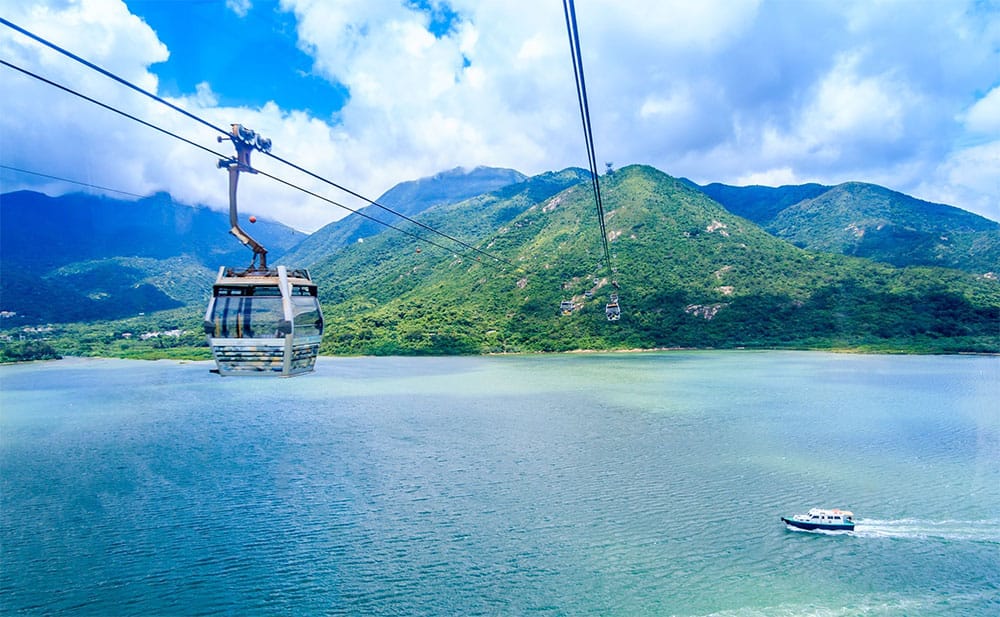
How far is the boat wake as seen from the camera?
13.8m

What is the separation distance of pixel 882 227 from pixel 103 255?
15136 centimetres

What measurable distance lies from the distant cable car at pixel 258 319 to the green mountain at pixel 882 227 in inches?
3471

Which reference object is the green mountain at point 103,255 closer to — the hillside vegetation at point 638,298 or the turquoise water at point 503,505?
the hillside vegetation at point 638,298

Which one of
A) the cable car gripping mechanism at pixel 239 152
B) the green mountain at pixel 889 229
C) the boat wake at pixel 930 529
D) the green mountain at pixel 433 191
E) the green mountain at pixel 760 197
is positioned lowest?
the boat wake at pixel 930 529

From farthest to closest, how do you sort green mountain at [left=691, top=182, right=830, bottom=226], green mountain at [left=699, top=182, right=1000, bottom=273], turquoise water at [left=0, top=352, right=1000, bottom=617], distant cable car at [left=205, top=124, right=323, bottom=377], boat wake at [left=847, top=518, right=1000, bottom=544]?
green mountain at [left=691, top=182, right=830, bottom=226] < green mountain at [left=699, top=182, right=1000, bottom=273] < boat wake at [left=847, top=518, right=1000, bottom=544] < turquoise water at [left=0, top=352, right=1000, bottom=617] < distant cable car at [left=205, top=124, right=323, bottom=377]

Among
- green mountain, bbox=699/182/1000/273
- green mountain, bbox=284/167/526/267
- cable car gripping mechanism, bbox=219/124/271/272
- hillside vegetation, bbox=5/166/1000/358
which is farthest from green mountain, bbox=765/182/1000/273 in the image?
cable car gripping mechanism, bbox=219/124/271/272

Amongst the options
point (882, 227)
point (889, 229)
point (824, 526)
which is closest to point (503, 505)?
point (824, 526)

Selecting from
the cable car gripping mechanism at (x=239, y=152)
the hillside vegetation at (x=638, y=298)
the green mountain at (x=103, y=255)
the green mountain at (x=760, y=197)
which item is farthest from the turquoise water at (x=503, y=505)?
the green mountain at (x=760, y=197)

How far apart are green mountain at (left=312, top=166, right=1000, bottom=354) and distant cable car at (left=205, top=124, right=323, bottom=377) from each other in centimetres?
5322

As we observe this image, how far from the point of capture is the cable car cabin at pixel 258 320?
7.46 meters

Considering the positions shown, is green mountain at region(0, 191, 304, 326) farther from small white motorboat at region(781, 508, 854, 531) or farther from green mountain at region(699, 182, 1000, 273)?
green mountain at region(699, 182, 1000, 273)

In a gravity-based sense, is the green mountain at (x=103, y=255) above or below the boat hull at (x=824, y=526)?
above

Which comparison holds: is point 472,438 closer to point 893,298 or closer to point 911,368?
point 911,368

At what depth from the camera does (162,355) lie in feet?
201
